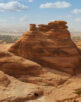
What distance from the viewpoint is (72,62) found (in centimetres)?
2762

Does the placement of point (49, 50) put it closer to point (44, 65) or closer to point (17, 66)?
point (44, 65)

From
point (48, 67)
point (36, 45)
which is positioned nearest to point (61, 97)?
point (48, 67)

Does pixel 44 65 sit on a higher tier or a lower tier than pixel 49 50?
lower

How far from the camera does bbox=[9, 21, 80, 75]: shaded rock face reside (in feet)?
89.0

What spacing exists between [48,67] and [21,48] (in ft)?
15.8

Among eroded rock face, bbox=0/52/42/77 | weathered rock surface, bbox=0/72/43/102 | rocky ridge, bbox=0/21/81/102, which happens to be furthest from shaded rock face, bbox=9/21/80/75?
weathered rock surface, bbox=0/72/43/102

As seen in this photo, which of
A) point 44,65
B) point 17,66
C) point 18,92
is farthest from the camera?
point 44,65

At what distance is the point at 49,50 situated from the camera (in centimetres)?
2762

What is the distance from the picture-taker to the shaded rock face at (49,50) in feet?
89.0

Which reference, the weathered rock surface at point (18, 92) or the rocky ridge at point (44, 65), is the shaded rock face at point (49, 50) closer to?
the rocky ridge at point (44, 65)

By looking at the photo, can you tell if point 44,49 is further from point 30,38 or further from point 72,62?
point 72,62

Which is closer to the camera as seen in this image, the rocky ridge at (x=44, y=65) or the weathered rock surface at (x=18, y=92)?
the weathered rock surface at (x=18, y=92)

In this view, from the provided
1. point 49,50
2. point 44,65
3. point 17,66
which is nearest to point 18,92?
point 17,66

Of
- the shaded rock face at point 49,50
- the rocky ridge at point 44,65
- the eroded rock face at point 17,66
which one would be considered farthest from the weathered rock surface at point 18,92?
the shaded rock face at point 49,50
